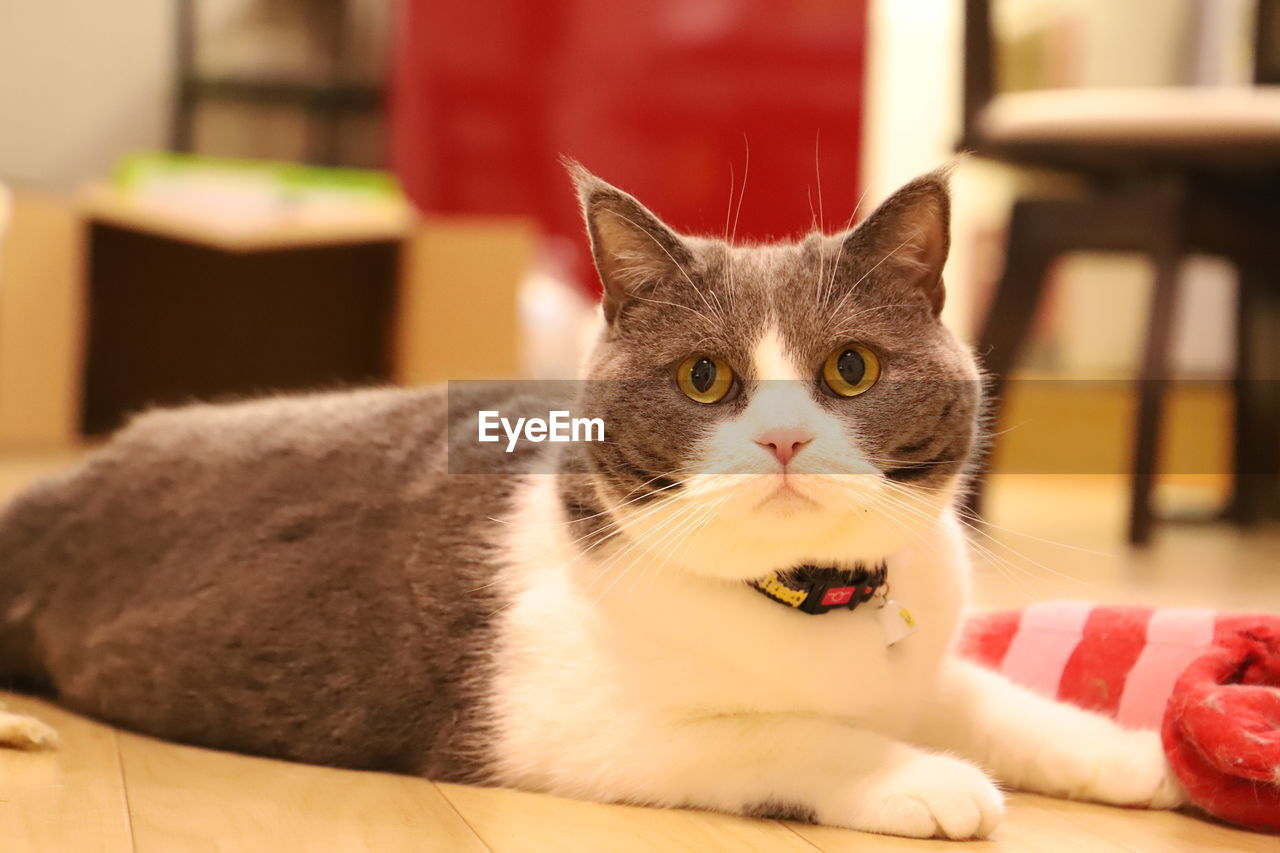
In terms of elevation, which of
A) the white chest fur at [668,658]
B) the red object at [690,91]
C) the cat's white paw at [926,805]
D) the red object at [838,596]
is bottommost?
the cat's white paw at [926,805]

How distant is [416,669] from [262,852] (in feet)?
0.80

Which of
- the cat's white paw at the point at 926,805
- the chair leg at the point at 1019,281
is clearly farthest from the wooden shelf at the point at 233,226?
the cat's white paw at the point at 926,805

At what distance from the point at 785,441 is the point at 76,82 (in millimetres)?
4134

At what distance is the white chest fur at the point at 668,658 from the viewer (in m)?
0.97

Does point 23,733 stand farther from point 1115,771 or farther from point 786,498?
point 1115,771

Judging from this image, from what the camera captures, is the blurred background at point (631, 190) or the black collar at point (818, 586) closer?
the black collar at point (818, 586)

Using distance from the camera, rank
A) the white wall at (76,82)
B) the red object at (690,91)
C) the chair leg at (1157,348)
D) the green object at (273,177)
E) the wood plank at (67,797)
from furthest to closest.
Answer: the white wall at (76,82) < the red object at (690,91) < the green object at (273,177) < the chair leg at (1157,348) < the wood plank at (67,797)

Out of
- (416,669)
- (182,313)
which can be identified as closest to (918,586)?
(416,669)

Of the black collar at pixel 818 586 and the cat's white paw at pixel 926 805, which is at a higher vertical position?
the black collar at pixel 818 586

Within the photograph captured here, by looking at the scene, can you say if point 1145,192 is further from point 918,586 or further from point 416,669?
point 416,669

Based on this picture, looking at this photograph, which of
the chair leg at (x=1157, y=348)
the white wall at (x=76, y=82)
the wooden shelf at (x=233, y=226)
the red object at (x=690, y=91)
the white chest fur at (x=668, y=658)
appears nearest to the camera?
the white chest fur at (x=668, y=658)

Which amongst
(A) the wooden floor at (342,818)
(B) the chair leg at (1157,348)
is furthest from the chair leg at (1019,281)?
(A) the wooden floor at (342,818)

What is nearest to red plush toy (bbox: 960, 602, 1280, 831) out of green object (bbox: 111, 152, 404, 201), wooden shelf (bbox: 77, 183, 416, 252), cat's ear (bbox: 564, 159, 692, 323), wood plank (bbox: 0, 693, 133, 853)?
cat's ear (bbox: 564, 159, 692, 323)

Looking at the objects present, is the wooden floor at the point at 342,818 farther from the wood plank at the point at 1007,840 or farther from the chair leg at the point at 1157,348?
the chair leg at the point at 1157,348
